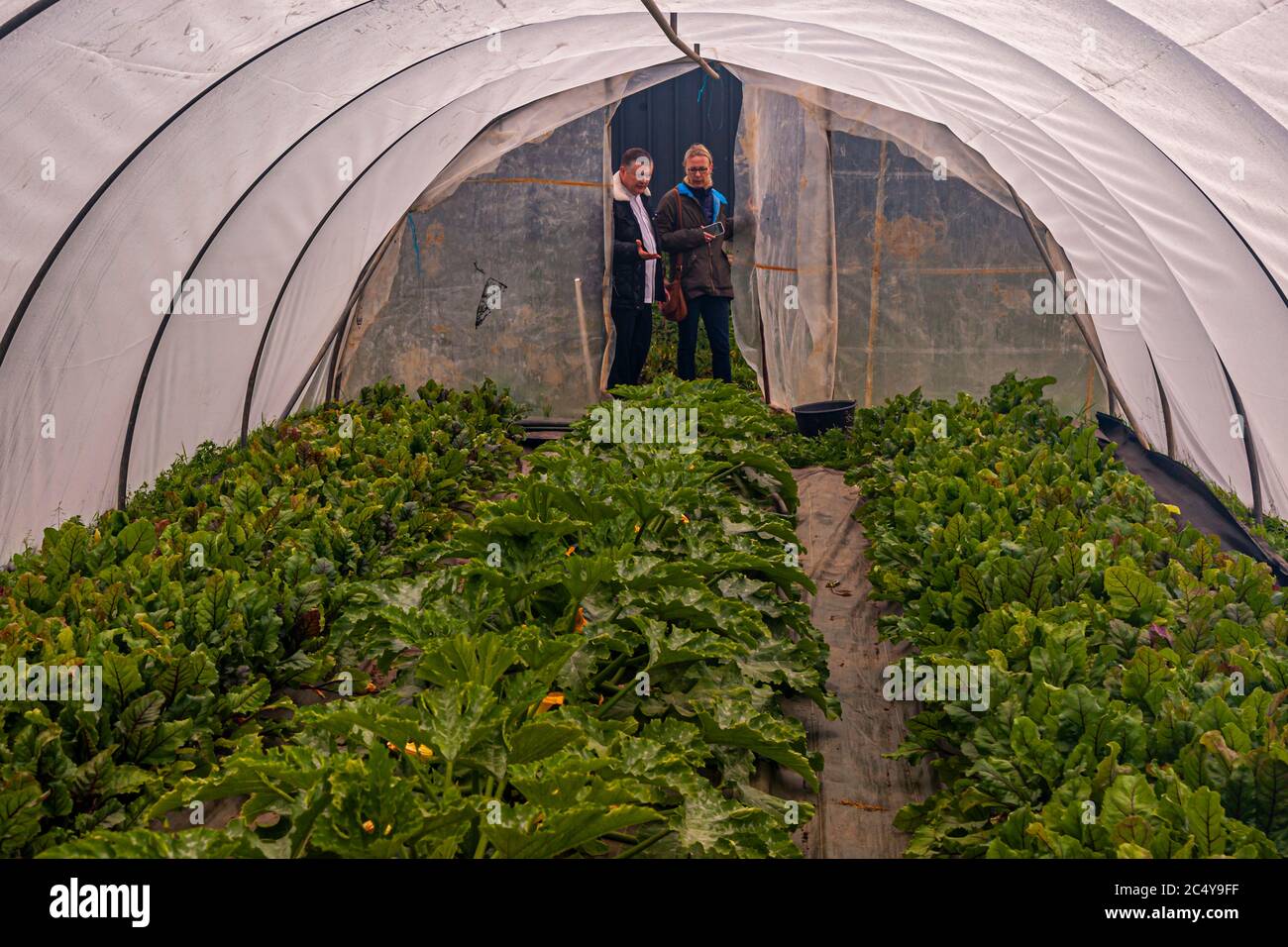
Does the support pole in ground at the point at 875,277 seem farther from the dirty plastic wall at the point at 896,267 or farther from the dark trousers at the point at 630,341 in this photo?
the dark trousers at the point at 630,341

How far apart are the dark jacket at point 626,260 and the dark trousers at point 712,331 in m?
0.45

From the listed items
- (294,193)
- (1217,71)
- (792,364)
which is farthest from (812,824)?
(792,364)

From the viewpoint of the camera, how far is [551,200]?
400 inches

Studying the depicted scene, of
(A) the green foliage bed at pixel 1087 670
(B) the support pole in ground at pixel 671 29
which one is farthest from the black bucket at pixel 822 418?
(A) the green foliage bed at pixel 1087 670

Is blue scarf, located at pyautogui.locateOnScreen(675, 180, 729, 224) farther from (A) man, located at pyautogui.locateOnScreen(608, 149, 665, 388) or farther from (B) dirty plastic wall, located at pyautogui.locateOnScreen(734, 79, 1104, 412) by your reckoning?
(B) dirty plastic wall, located at pyautogui.locateOnScreen(734, 79, 1104, 412)

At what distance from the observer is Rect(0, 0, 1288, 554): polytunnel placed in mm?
4664

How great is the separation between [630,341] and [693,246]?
3.35 ft

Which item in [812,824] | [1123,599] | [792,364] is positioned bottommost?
[812,824]

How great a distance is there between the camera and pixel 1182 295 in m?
6.79

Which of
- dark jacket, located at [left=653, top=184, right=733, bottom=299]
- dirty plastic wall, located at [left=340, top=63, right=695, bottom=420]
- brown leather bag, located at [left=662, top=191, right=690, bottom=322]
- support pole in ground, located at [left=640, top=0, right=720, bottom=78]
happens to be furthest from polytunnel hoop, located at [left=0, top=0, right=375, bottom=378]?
brown leather bag, located at [left=662, top=191, right=690, bottom=322]

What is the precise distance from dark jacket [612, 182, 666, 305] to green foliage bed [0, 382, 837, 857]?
4.34 meters

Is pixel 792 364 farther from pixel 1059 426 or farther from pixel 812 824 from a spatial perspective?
pixel 812 824
